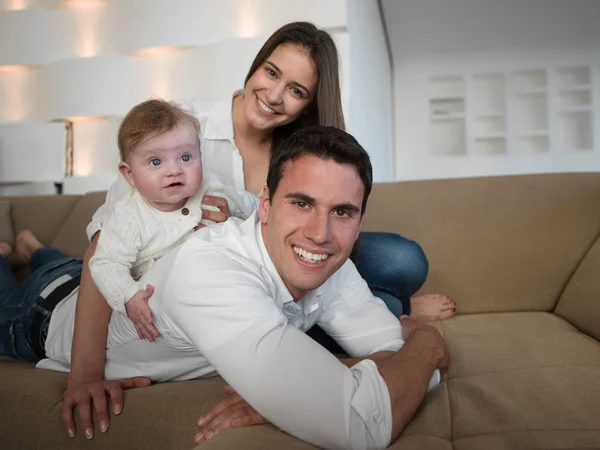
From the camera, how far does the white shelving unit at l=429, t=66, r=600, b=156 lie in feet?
25.6

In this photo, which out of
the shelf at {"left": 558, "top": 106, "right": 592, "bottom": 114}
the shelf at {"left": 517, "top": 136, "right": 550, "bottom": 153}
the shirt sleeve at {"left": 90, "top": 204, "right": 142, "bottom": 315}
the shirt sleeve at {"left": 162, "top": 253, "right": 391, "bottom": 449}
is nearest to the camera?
the shirt sleeve at {"left": 162, "top": 253, "right": 391, "bottom": 449}

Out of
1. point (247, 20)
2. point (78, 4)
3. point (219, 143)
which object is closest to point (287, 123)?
point (219, 143)

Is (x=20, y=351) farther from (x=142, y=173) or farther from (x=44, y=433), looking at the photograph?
(x=142, y=173)

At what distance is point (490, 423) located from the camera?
37.8 inches

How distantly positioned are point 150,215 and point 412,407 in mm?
738

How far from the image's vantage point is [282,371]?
86cm

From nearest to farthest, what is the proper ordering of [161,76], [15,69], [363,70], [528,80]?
[363,70], [161,76], [15,69], [528,80]

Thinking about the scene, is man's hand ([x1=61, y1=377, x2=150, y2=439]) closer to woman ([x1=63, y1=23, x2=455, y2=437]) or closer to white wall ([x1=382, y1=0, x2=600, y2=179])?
woman ([x1=63, y1=23, x2=455, y2=437])

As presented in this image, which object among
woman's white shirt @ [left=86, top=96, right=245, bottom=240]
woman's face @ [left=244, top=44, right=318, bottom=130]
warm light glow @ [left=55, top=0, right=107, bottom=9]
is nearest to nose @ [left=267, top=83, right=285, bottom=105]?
woman's face @ [left=244, top=44, right=318, bottom=130]

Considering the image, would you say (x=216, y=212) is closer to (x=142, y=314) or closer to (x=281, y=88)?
(x=142, y=314)

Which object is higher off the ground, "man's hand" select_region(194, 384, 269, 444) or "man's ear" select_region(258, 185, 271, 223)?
"man's ear" select_region(258, 185, 271, 223)

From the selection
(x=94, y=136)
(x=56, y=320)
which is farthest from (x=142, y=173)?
(x=94, y=136)

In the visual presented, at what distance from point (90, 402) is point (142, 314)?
0.20 meters

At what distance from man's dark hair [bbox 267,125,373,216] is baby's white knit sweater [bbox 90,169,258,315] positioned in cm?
32
